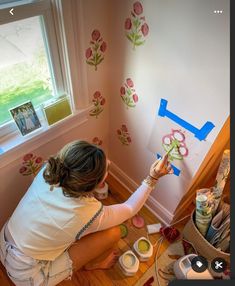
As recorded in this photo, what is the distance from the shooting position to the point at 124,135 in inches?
67.3

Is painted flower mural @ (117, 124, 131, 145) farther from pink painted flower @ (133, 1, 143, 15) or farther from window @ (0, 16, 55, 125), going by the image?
pink painted flower @ (133, 1, 143, 15)

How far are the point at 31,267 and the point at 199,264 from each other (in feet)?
2.61

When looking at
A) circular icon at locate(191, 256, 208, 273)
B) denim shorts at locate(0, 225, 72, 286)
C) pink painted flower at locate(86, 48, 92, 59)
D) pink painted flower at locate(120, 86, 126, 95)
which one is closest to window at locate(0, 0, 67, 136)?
pink painted flower at locate(86, 48, 92, 59)

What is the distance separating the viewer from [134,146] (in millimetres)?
1680

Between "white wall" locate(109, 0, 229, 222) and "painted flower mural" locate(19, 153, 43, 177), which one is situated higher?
"white wall" locate(109, 0, 229, 222)

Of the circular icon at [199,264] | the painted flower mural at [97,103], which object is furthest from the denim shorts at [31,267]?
the painted flower mural at [97,103]

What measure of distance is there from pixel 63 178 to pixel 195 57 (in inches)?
25.8

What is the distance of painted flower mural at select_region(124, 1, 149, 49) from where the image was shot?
1.17 metres

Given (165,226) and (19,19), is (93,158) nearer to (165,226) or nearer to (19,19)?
(19,19)

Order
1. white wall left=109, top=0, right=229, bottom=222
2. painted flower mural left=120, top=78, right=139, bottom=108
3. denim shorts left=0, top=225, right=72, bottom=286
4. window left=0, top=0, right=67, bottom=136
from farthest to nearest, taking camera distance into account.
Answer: painted flower mural left=120, top=78, right=139, bottom=108 → denim shorts left=0, top=225, right=72, bottom=286 → window left=0, top=0, right=67, bottom=136 → white wall left=109, top=0, right=229, bottom=222

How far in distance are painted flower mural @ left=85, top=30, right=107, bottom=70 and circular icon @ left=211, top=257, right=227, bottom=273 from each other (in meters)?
1.13

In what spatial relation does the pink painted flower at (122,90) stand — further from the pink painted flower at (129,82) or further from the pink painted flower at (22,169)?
the pink painted flower at (22,169)

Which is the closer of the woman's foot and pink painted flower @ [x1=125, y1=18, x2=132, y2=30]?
pink painted flower @ [x1=125, y1=18, x2=132, y2=30]

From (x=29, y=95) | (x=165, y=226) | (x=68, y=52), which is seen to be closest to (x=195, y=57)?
(x=68, y=52)
